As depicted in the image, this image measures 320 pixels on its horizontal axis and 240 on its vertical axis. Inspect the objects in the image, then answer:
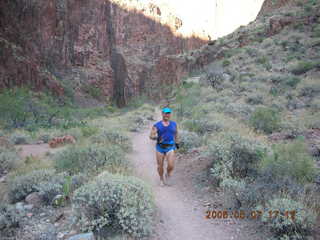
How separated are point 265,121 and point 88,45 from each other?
111 ft

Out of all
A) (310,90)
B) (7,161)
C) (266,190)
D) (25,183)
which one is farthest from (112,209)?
(310,90)

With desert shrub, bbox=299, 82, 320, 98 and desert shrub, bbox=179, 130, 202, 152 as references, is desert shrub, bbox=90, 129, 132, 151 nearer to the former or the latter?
desert shrub, bbox=179, 130, 202, 152

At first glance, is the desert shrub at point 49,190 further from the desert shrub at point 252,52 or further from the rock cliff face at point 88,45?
the desert shrub at point 252,52

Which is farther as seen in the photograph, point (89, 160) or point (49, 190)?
point (89, 160)

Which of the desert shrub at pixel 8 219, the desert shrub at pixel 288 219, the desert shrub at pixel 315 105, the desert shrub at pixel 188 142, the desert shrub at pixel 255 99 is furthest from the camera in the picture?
the desert shrub at pixel 255 99

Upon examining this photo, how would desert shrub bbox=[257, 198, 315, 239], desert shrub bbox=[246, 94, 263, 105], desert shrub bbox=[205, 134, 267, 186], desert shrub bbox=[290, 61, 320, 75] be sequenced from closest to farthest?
desert shrub bbox=[257, 198, 315, 239], desert shrub bbox=[205, 134, 267, 186], desert shrub bbox=[246, 94, 263, 105], desert shrub bbox=[290, 61, 320, 75]

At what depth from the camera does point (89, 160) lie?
5.54 meters

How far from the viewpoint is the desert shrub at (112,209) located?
326 cm

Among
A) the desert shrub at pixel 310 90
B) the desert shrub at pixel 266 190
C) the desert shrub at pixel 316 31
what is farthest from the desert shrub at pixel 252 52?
the desert shrub at pixel 266 190

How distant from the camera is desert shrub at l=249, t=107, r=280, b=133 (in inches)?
303

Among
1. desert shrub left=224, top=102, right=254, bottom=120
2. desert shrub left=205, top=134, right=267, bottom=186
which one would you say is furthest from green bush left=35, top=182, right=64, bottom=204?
desert shrub left=224, top=102, right=254, bottom=120

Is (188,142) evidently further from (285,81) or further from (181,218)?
(285,81)

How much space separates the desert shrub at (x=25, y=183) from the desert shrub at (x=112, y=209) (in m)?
1.57
